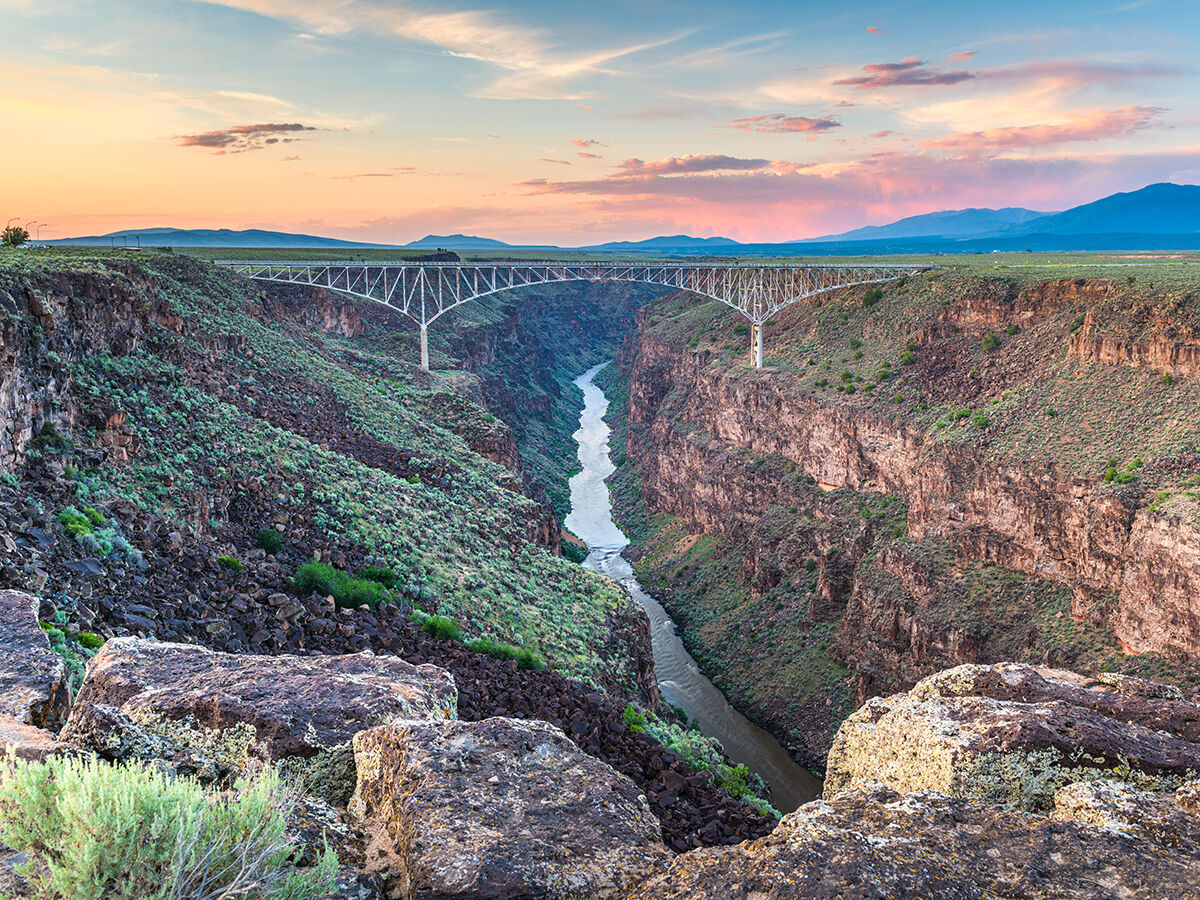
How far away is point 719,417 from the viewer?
76.9m

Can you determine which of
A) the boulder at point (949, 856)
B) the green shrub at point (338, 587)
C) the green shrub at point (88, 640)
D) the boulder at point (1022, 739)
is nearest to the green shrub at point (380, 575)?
the green shrub at point (338, 587)

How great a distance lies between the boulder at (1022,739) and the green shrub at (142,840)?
8.12 m

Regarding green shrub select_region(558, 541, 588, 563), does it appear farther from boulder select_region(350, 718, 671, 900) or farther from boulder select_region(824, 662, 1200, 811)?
boulder select_region(350, 718, 671, 900)

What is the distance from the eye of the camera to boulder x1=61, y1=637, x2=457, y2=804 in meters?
8.83

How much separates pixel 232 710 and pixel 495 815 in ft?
14.3

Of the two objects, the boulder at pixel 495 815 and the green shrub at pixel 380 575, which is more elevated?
the boulder at pixel 495 815

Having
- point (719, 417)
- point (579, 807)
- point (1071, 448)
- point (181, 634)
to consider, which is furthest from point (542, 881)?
point (719, 417)

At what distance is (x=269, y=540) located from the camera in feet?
84.2

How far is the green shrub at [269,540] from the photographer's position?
25531mm

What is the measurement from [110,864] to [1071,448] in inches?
1905

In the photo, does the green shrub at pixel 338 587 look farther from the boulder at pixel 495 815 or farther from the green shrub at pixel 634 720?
Answer: the boulder at pixel 495 815

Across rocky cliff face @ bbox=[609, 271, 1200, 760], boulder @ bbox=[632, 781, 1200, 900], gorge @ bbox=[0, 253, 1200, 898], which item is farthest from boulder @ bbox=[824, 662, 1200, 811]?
rocky cliff face @ bbox=[609, 271, 1200, 760]

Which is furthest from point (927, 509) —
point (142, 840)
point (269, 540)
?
point (142, 840)

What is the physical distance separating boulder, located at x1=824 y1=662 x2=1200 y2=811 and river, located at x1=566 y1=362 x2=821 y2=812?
18.2 metres
